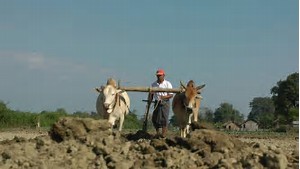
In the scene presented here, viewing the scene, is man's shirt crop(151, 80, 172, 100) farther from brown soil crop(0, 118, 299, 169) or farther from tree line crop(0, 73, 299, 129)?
brown soil crop(0, 118, 299, 169)

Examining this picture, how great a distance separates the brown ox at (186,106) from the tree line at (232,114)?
876 mm

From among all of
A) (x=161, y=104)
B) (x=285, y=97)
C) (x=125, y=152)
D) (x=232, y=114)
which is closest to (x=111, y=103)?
(x=161, y=104)

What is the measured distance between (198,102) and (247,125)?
171ft

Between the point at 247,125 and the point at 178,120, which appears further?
the point at 247,125

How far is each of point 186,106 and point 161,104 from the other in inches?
32.0

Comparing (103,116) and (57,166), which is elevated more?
(103,116)

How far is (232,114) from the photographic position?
85125 mm

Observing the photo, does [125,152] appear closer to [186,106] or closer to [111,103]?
[186,106]

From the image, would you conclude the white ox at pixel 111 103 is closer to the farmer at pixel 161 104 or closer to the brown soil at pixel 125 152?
the farmer at pixel 161 104

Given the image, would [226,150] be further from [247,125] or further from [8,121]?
[247,125]

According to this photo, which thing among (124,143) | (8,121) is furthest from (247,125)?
(124,143)

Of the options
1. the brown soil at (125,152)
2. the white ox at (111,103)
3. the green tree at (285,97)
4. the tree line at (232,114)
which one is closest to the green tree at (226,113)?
the tree line at (232,114)

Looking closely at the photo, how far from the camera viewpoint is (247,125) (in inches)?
2530

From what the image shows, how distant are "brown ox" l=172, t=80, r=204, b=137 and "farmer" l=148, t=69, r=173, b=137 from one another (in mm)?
224
